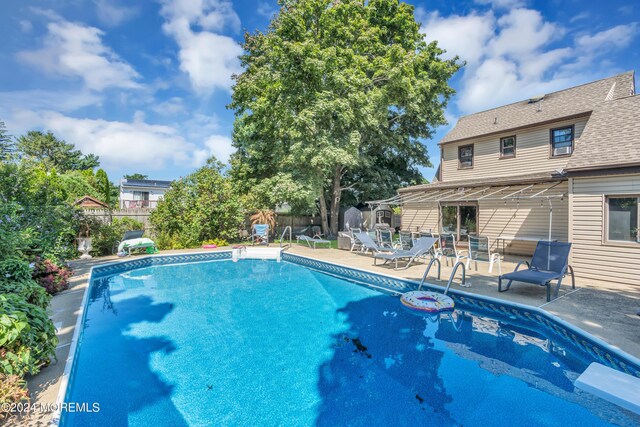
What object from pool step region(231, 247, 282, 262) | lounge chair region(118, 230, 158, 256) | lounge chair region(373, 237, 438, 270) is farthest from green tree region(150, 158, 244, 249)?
lounge chair region(373, 237, 438, 270)

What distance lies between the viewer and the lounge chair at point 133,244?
12531mm

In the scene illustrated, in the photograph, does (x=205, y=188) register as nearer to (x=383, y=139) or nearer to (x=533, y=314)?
(x=383, y=139)

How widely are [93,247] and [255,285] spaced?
8491 mm

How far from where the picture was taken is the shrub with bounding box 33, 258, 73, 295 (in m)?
6.72

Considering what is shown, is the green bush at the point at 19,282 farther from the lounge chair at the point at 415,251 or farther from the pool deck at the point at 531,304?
the lounge chair at the point at 415,251

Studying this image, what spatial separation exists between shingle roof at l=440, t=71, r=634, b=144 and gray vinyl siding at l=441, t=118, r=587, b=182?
1.15 feet

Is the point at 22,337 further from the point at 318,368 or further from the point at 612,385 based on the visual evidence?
the point at 612,385

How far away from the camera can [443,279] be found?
8531 mm

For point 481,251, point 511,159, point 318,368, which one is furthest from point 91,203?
point 511,159

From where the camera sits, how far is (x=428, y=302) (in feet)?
22.5

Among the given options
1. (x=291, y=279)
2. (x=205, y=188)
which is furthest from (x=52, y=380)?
(x=205, y=188)

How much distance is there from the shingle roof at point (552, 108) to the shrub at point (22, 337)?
16.3 metres

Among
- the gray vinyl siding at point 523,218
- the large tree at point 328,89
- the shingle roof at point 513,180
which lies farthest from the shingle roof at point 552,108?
the large tree at point 328,89

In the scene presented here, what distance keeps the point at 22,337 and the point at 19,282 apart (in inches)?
56.7
